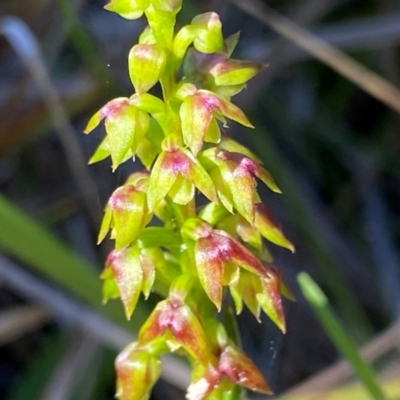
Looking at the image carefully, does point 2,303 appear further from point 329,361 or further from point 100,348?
point 329,361

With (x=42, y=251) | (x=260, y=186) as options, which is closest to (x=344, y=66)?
(x=260, y=186)

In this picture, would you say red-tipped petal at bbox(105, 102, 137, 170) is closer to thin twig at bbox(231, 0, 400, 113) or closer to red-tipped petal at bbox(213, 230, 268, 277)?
red-tipped petal at bbox(213, 230, 268, 277)

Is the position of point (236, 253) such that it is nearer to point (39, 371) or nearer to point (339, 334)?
point (339, 334)

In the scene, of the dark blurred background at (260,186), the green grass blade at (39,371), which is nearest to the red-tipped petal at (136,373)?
the dark blurred background at (260,186)

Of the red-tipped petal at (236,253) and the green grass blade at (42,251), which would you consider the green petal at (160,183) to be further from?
the green grass blade at (42,251)

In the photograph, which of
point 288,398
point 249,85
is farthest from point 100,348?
point 249,85

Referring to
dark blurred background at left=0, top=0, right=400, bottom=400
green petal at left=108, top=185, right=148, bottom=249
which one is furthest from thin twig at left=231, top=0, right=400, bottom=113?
green petal at left=108, top=185, right=148, bottom=249
